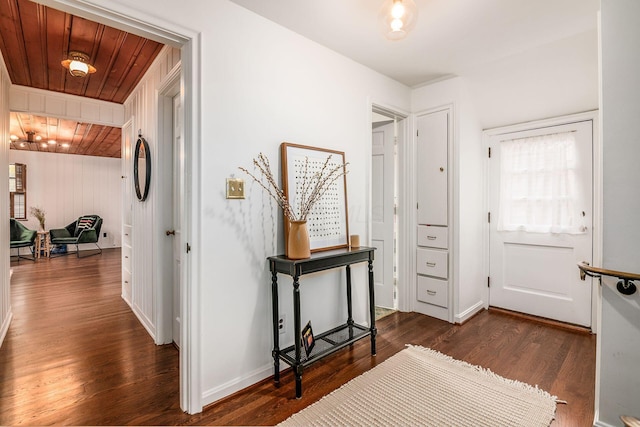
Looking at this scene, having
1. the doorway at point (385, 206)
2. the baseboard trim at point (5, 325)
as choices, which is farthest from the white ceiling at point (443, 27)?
the baseboard trim at point (5, 325)

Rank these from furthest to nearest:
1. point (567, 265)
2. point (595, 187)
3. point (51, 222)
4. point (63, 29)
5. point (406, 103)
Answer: point (51, 222), point (406, 103), point (567, 265), point (595, 187), point (63, 29)

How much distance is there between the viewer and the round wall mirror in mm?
2873

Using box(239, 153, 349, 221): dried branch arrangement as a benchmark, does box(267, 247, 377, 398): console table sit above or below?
below

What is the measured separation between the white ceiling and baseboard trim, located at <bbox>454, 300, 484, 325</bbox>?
2.44 metres

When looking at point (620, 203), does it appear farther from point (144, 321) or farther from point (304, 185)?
point (144, 321)

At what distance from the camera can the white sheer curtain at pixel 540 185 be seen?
2961 millimetres

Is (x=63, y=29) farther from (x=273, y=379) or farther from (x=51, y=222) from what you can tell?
(x=51, y=222)

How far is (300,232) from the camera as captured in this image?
204 cm

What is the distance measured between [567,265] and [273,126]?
3128mm

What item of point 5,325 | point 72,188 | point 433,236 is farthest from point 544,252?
point 72,188

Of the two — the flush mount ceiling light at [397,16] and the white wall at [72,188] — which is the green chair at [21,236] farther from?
the flush mount ceiling light at [397,16]

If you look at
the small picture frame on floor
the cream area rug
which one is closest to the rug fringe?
the cream area rug

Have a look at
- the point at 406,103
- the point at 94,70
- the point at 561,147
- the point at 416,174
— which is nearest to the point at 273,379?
the point at 416,174

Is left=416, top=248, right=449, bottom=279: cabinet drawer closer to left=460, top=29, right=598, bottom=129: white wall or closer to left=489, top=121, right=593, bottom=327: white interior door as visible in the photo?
left=489, top=121, right=593, bottom=327: white interior door
